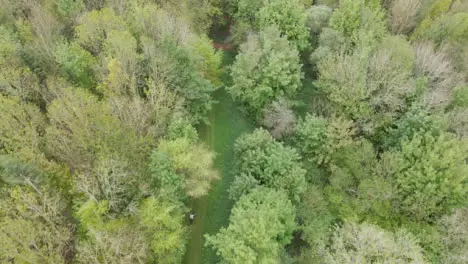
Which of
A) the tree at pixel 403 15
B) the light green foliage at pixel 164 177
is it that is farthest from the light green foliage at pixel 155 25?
the tree at pixel 403 15

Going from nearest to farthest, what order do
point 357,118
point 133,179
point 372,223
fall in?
point 133,179
point 372,223
point 357,118

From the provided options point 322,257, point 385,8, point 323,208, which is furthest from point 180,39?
point 385,8

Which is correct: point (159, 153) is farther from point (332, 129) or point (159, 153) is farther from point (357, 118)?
point (357, 118)

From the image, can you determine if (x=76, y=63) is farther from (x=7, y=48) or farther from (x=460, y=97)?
(x=460, y=97)

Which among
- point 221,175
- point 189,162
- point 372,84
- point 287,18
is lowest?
point 221,175

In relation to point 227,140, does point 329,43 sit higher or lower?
higher

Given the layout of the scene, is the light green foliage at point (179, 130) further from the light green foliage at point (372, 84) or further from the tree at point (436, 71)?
the tree at point (436, 71)

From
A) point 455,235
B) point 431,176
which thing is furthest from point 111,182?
point 455,235
